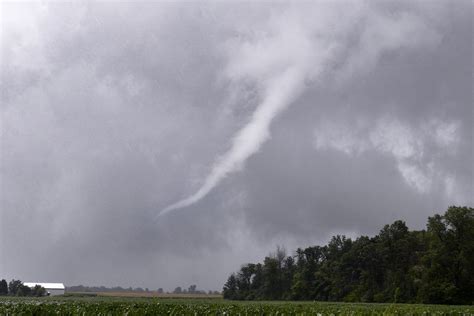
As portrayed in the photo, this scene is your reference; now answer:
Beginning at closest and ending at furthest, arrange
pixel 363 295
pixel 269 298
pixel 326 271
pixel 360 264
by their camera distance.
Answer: pixel 363 295
pixel 360 264
pixel 326 271
pixel 269 298

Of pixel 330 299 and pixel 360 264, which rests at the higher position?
pixel 360 264

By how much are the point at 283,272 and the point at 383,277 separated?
6128cm

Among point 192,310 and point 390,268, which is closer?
point 192,310

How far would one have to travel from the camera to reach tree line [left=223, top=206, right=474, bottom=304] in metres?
109

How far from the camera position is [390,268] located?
136625 mm

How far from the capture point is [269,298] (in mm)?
185375

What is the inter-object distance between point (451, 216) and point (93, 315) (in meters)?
103

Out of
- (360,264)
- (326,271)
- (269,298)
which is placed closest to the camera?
(360,264)

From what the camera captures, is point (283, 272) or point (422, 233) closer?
point (422, 233)

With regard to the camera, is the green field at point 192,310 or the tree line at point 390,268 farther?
the tree line at point 390,268

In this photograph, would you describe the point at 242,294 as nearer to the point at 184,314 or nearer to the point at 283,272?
the point at 283,272

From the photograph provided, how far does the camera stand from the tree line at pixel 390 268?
10919 centimetres

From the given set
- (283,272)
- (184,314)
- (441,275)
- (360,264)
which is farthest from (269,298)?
(184,314)

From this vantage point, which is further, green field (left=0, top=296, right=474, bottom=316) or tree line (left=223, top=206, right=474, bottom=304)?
tree line (left=223, top=206, right=474, bottom=304)
